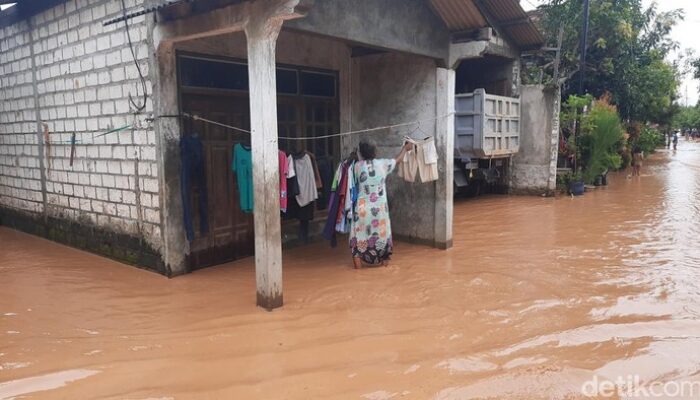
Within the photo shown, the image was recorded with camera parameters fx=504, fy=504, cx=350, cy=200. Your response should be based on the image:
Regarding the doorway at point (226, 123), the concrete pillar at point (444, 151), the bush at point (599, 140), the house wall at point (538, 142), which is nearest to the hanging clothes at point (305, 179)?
the doorway at point (226, 123)

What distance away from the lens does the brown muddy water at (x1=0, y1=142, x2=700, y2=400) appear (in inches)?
137

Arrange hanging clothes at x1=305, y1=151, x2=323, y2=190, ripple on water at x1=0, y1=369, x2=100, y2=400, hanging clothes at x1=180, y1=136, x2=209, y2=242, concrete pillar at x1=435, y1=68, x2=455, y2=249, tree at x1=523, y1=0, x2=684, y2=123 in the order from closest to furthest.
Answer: ripple on water at x1=0, y1=369, x2=100, y2=400, hanging clothes at x1=180, y1=136, x2=209, y2=242, hanging clothes at x1=305, y1=151, x2=323, y2=190, concrete pillar at x1=435, y1=68, x2=455, y2=249, tree at x1=523, y1=0, x2=684, y2=123

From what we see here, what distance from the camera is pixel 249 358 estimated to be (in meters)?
3.82

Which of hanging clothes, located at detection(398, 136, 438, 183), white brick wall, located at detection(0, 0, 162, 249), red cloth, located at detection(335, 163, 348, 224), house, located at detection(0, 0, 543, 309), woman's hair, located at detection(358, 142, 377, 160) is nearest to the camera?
house, located at detection(0, 0, 543, 309)

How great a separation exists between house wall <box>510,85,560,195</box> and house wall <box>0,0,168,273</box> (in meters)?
9.90

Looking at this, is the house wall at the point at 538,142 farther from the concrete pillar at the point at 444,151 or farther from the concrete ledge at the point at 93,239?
the concrete ledge at the point at 93,239

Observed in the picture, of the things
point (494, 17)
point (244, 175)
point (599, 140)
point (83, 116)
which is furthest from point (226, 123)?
point (599, 140)

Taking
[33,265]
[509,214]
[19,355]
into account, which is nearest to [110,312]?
[19,355]

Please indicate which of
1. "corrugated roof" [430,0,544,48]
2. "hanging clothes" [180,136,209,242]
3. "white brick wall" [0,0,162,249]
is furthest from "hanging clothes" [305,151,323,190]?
"corrugated roof" [430,0,544,48]

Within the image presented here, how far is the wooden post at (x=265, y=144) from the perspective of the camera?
4.57 metres

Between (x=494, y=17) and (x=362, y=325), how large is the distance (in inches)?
351

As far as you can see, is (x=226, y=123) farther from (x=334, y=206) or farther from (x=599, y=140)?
(x=599, y=140)

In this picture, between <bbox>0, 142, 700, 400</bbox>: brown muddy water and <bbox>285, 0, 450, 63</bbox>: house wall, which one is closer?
<bbox>0, 142, 700, 400</bbox>: brown muddy water

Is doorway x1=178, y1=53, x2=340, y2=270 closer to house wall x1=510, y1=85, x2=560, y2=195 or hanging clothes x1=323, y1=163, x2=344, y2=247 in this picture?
hanging clothes x1=323, y1=163, x2=344, y2=247
